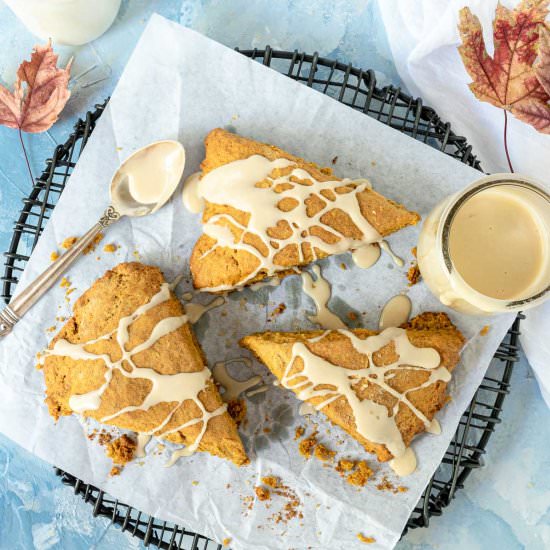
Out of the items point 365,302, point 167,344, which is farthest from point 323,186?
point 167,344

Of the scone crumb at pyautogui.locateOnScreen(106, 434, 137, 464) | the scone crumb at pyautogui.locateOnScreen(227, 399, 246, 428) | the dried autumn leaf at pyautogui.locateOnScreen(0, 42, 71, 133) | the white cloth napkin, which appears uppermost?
the white cloth napkin

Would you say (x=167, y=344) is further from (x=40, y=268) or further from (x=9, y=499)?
(x=9, y=499)

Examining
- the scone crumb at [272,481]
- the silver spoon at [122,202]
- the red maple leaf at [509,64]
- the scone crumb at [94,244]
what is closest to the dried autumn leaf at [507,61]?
the red maple leaf at [509,64]

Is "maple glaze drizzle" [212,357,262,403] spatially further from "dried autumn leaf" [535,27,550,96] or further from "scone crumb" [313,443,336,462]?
"dried autumn leaf" [535,27,550,96]

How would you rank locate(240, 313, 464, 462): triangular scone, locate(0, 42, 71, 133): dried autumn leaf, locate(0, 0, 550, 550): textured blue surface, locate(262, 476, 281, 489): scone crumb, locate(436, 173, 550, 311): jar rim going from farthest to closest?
locate(0, 0, 550, 550): textured blue surface, locate(0, 42, 71, 133): dried autumn leaf, locate(262, 476, 281, 489): scone crumb, locate(240, 313, 464, 462): triangular scone, locate(436, 173, 550, 311): jar rim

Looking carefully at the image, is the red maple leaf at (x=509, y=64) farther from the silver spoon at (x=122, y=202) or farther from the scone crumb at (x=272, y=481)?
the scone crumb at (x=272, y=481)

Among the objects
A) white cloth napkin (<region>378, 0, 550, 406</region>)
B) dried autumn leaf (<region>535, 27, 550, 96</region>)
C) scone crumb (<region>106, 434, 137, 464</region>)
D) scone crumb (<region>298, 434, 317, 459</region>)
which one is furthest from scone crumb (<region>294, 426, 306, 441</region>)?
dried autumn leaf (<region>535, 27, 550, 96</region>)
